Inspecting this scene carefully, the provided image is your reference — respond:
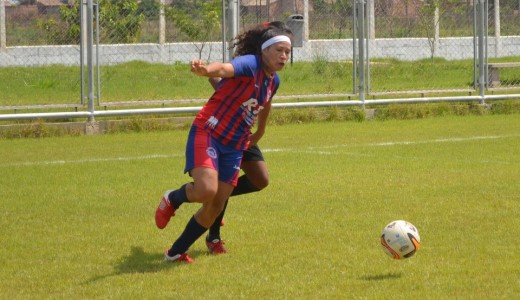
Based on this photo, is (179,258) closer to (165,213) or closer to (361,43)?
(165,213)

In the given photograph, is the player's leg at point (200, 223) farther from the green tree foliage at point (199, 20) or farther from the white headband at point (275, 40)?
the green tree foliage at point (199, 20)

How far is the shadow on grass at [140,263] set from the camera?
279 inches

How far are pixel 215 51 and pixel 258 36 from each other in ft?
35.3

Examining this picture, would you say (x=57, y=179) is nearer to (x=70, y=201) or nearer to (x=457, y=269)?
(x=70, y=201)

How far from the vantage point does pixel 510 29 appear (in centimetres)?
2100

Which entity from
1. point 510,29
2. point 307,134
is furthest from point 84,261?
point 510,29

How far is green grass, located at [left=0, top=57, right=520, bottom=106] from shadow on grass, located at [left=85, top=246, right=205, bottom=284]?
9576mm

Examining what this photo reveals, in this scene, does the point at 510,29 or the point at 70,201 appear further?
the point at 510,29

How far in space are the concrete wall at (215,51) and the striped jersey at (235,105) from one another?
32.4 ft

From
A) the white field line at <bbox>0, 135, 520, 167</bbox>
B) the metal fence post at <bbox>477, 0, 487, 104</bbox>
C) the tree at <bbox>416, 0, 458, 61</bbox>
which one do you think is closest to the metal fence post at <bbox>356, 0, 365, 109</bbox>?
the tree at <bbox>416, 0, 458, 61</bbox>

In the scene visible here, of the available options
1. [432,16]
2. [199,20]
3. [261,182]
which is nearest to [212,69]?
[261,182]

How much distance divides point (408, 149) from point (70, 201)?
5.50 meters

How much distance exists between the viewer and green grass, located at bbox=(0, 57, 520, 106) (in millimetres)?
16922

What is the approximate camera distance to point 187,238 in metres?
7.30
